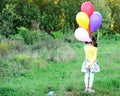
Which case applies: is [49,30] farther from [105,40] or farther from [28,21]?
[105,40]

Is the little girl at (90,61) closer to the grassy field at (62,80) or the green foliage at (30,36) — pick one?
the grassy field at (62,80)

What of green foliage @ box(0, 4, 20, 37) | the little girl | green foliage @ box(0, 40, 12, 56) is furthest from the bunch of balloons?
green foliage @ box(0, 4, 20, 37)

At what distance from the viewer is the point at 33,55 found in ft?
50.5

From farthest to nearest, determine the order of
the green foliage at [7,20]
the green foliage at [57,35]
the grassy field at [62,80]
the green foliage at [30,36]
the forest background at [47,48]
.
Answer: the green foliage at [7,20], the green foliage at [57,35], the green foliage at [30,36], the forest background at [47,48], the grassy field at [62,80]

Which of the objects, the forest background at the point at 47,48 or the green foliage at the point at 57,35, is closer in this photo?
the forest background at the point at 47,48

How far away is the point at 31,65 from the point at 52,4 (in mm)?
8594

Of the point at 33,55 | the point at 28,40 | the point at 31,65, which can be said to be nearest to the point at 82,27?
the point at 31,65

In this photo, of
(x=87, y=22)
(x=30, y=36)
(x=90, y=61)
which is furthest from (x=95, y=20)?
(x=30, y=36)

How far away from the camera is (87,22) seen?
11.1 metres

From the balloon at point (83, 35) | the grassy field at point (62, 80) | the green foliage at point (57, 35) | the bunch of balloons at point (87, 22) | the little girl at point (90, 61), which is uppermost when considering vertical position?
the bunch of balloons at point (87, 22)

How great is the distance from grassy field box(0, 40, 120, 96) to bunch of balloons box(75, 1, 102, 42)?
144 centimetres

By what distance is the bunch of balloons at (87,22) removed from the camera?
11.0 meters

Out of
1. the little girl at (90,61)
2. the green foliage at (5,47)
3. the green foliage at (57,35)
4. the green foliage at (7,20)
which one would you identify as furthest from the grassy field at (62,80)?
the green foliage at (7,20)

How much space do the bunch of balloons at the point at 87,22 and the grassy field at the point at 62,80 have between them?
1.44m
